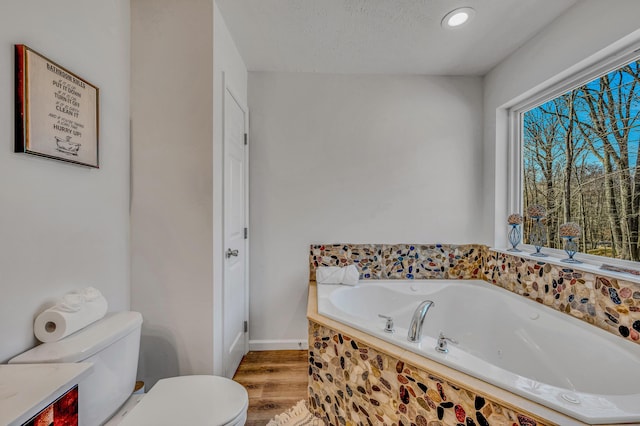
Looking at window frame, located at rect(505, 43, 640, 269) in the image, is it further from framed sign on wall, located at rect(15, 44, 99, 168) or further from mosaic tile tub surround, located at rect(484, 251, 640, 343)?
framed sign on wall, located at rect(15, 44, 99, 168)

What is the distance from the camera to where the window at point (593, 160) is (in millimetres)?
1440

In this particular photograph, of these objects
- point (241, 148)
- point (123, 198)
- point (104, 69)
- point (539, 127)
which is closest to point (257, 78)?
point (241, 148)

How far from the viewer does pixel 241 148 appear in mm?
2139

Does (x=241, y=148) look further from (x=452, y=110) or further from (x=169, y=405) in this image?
(x=452, y=110)

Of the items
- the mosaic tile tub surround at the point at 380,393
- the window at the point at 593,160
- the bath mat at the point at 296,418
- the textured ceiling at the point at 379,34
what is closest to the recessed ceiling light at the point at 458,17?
the textured ceiling at the point at 379,34

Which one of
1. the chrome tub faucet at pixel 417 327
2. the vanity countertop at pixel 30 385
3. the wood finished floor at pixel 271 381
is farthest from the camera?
the wood finished floor at pixel 271 381

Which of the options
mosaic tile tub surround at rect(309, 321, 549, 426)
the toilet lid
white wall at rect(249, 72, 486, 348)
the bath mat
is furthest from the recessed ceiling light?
the bath mat

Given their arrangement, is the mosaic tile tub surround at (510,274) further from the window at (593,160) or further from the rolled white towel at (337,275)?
the window at (593,160)

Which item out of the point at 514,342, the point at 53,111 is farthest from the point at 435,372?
the point at 53,111

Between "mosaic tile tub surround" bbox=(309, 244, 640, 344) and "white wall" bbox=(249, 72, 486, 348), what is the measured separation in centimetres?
10

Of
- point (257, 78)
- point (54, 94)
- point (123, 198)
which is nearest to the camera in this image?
point (54, 94)

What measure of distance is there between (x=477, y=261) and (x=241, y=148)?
2156 millimetres

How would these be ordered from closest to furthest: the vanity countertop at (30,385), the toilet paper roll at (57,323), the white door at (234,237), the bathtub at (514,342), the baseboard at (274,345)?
the vanity countertop at (30,385), the bathtub at (514,342), the toilet paper roll at (57,323), the white door at (234,237), the baseboard at (274,345)

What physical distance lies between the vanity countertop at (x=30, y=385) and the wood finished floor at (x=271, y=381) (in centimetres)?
103
